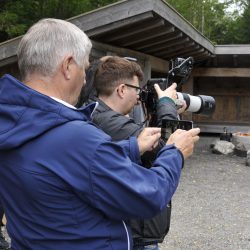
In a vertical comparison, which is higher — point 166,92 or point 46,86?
point 46,86

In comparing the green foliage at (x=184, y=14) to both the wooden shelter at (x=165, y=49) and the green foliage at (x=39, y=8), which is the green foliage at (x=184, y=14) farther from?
the wooden shelter at (x=165, y=49)

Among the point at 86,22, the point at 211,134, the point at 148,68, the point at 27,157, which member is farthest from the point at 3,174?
the point at 211,134

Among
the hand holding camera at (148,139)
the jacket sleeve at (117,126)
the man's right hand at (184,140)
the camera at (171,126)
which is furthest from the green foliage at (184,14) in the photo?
the man's right hand at (184,140)

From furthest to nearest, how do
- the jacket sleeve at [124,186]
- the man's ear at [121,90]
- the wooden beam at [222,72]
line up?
the wooden beam at [222,72] → the man's ear at [121,90] → the jacket sleeve at [124,186]

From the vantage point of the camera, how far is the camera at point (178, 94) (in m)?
2.17

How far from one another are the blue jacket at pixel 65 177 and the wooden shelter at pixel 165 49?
4277mm

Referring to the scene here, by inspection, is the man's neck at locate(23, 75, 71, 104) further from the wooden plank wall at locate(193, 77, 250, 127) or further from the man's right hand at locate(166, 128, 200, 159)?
the wooden plank wall at locate(193, 77, 250, 127)

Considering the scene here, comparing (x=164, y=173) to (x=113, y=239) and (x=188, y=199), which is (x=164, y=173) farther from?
(x=188, y=199)

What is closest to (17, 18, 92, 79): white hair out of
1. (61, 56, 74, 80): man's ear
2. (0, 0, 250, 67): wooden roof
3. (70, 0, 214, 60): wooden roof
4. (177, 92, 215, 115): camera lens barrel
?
(61, 56, 74, 80): man's ear

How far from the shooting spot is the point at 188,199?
6.34 meters

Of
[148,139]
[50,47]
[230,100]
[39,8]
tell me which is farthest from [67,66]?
[230,100]

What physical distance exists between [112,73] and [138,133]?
0.33 m

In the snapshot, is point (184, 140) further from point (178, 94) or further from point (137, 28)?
point (137, 28)

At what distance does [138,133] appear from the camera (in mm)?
1854
